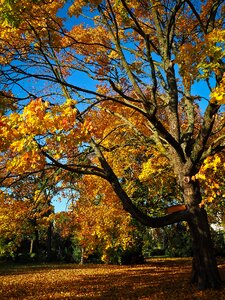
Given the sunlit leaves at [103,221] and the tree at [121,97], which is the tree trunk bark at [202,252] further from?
the sunlit leaves at [103,221]

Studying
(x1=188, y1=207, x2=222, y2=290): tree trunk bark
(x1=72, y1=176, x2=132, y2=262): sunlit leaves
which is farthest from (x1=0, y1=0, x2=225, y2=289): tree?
(x1=72, y1=176, x2=132, y2=262): sunlit leaves

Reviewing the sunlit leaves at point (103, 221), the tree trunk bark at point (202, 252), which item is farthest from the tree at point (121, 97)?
the sunlit leaves at point (103, 221)

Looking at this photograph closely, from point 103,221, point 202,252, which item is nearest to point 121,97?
point 202,252

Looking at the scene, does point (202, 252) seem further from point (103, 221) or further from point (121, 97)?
point (103, 221)

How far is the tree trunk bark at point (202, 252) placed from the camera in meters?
8.17

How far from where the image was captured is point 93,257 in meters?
31.4

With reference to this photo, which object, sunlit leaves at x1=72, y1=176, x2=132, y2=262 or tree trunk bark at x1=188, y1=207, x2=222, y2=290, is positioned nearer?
tree trunk bark at x1=188, y1=207, x2=222, y2=290

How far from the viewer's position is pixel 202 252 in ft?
27.2

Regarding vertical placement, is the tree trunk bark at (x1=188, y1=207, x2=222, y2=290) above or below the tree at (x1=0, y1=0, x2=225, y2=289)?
below

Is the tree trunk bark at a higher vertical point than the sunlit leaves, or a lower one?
lower

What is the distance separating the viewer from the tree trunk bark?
8.17 m

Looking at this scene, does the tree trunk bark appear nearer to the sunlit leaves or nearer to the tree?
the tree

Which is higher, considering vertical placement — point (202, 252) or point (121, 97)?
point (121, 97)

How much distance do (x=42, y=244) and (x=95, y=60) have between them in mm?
35786
